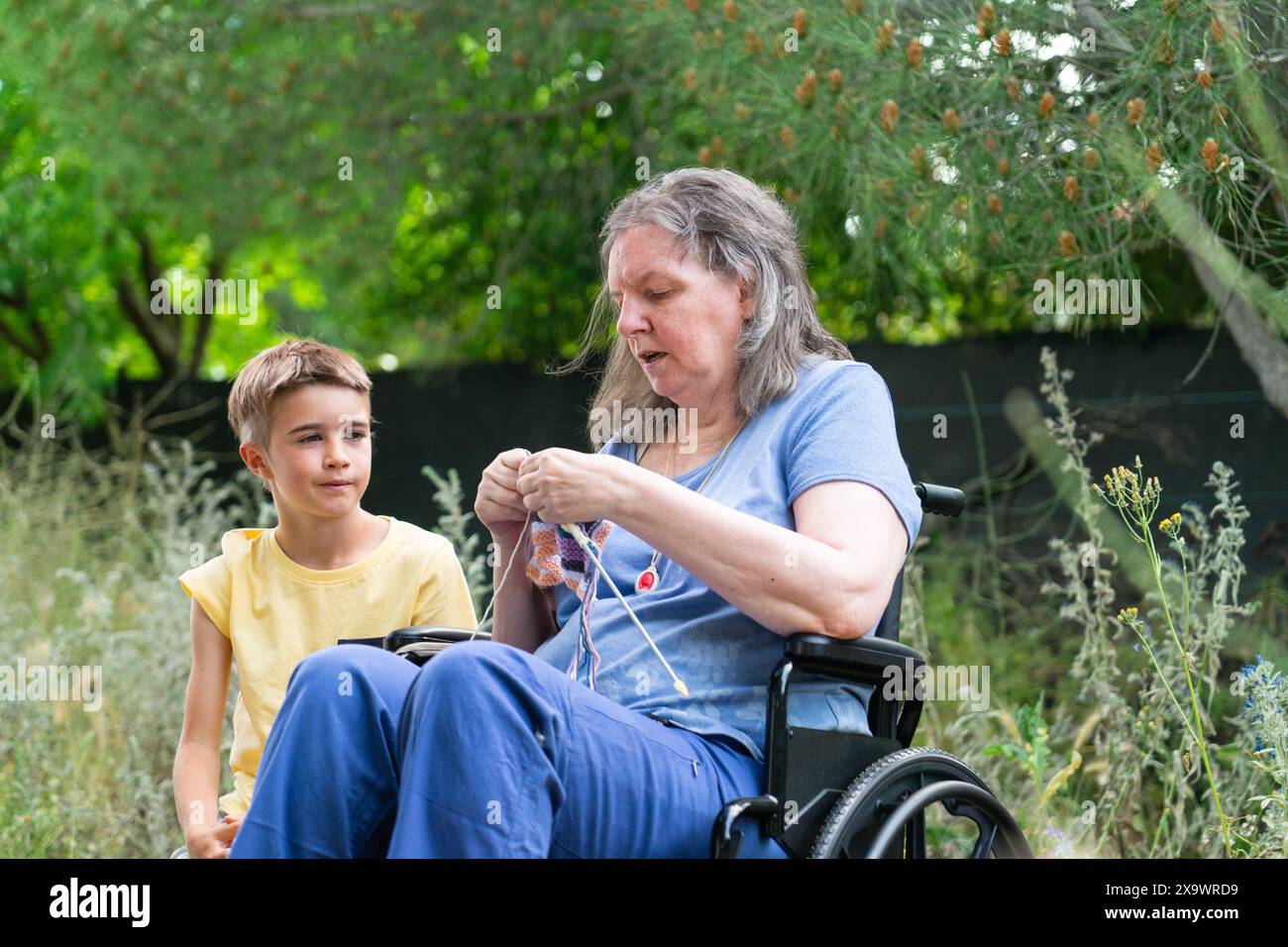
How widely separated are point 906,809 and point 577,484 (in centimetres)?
60

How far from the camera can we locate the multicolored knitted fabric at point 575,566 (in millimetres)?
2117

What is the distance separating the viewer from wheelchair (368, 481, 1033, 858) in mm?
1827

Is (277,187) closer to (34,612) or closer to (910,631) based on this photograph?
(34,612)

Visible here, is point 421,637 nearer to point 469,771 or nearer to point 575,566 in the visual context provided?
point 575,566

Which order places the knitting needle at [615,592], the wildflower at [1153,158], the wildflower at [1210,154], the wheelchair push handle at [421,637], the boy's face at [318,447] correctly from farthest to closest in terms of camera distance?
the wildflower at [1153,158] < the wildflower at [1210,154] < the boy's face at [318,447] < the wheelchair push handle at [421,637] < the knitting needle at [615,592]

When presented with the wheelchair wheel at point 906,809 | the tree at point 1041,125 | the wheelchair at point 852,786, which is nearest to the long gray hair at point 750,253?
the wheelchair at point 852,786

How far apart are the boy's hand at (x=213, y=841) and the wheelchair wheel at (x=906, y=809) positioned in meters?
0.87

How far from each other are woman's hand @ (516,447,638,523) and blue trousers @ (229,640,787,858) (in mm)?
257

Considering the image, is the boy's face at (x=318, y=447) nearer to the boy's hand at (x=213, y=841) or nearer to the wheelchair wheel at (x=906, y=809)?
the boy's hand at (x=213, y=841)

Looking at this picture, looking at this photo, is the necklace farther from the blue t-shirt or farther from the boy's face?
the boy's face

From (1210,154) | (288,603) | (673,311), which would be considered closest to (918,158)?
(1210,154)

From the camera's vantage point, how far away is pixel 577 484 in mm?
1936

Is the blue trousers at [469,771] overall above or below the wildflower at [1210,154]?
below
